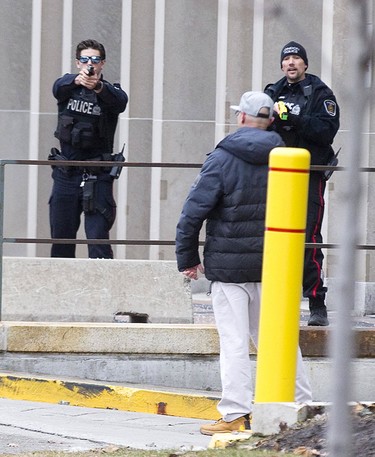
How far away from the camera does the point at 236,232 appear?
6410 millimetres

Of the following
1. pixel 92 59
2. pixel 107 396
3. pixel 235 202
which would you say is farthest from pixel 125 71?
pixel 235 202

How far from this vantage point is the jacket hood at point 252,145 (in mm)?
6371

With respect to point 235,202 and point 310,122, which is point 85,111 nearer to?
point 310,122

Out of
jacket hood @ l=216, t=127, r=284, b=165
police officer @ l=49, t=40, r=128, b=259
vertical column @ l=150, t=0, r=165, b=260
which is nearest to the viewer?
jacket hood @ l=216, t=127, r=284, b=165

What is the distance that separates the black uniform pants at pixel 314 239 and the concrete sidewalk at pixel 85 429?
1370 millimetres

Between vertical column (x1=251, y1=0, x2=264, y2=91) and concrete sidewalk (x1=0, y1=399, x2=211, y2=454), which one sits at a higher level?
vertical column (x1=251, y1=0, x2=264, y2=91)

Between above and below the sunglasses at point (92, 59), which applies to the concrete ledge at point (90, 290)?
below

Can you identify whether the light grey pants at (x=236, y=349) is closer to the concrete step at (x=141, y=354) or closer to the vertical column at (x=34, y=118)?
the concrete step at (x=141, y=354)

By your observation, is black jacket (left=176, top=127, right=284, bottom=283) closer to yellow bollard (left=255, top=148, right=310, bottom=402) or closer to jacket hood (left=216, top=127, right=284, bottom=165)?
jacket hood (left=216, top=127, right=284, bottom=165)

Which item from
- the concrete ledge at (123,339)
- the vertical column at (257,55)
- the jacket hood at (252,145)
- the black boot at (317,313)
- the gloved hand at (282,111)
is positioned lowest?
the concrete ledge at (123,339)

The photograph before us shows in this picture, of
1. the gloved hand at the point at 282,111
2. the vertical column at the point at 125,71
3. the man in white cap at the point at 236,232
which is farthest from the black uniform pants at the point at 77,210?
the vertical column at the point at 125,71

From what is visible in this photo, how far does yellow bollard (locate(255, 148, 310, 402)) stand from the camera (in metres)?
4.98

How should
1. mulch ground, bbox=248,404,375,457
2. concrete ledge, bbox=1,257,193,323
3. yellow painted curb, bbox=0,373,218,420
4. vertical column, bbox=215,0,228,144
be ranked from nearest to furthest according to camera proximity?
mulch ground, bbox=248,404,375,457
yellow painted curb, bbox=0,373,218,420
concrete ledge, bbox=1,257,193,323
vertical column, bbox=215,0,228,144

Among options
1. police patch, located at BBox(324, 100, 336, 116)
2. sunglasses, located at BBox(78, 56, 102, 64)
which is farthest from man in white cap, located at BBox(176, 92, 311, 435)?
sunglasses, located at BBox(78, 56, 102, 64)
